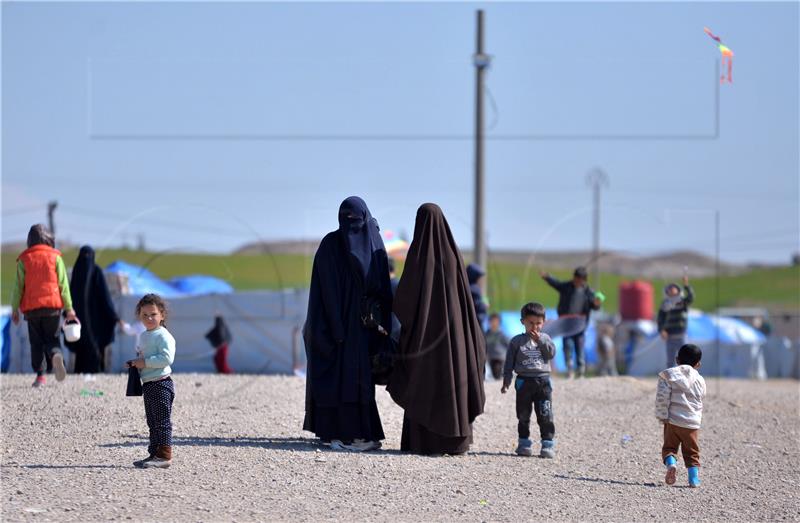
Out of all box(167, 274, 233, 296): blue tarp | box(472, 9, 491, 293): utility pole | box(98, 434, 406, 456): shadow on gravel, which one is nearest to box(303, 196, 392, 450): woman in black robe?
box(98, 434, 406, 456): shadow on gravel

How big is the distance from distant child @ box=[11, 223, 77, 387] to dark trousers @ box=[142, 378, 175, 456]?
11.9ft

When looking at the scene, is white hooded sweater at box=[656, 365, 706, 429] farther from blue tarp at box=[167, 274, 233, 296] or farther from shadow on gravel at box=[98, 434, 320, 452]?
blue tarp at box=[167, 274, 233, 296]

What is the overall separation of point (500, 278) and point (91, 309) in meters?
7.22

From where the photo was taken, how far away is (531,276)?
84250mm

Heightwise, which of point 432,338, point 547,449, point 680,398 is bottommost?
point 547,449

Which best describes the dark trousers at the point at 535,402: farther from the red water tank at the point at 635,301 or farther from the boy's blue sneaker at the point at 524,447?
the red water tank at the point at 635,301

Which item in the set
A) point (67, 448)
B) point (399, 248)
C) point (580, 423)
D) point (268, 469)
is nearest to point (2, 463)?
point (67, 448)

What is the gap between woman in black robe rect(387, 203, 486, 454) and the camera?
A: 9.21 meters

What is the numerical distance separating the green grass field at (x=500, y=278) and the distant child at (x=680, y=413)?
6501mm

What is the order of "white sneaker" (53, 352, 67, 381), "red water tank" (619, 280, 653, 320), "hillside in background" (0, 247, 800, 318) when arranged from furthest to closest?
"red water tank" (619, 280, 653, 320) < "hillside in background" (0, 247, 800, 318) < "white sneaker" (53, 352, 67, 381)

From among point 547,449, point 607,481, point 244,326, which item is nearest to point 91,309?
point 244,326

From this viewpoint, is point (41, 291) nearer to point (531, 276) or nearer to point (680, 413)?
point (680, 413)

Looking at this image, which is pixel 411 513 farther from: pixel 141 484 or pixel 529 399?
pixel 529 399

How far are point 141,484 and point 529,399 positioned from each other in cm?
346
